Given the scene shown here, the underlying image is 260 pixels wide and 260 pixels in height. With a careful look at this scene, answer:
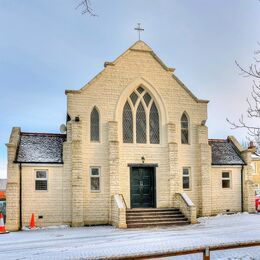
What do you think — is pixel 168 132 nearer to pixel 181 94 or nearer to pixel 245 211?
pixel 181 94

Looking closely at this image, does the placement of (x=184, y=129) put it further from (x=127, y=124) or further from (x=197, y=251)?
(x=197, y=251)

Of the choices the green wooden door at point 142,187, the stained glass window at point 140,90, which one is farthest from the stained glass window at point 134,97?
the green wooden door at point 142,187

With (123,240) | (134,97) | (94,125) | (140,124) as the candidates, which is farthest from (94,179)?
(123,240)

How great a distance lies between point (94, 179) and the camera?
22266 mm

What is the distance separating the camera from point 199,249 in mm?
6527

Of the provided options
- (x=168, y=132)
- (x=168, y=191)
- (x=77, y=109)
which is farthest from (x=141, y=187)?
(x=77, y=109)

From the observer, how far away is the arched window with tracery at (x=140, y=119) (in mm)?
23297

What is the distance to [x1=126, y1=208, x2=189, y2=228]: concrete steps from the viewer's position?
2047cm

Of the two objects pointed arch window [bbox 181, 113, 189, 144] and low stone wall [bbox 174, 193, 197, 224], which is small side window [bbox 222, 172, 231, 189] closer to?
pointed arch window [bbox 181, 113, 189, 144]

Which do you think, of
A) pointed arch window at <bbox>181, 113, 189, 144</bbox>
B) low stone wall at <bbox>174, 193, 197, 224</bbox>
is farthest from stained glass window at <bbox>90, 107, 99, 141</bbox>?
low stone wall at <bbox>174, 193, 197, 224</bbox>

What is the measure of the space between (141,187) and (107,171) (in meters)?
2.37

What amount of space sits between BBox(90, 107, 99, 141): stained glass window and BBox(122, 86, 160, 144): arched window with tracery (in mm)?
1620

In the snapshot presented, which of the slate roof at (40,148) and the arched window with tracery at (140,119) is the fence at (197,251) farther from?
the arched window with tracery at (140,119)

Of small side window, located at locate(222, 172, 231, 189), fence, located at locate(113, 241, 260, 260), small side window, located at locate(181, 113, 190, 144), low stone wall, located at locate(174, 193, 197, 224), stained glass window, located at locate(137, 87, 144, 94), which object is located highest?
stained glass window, located at locate(137, 87, 144, 94)
